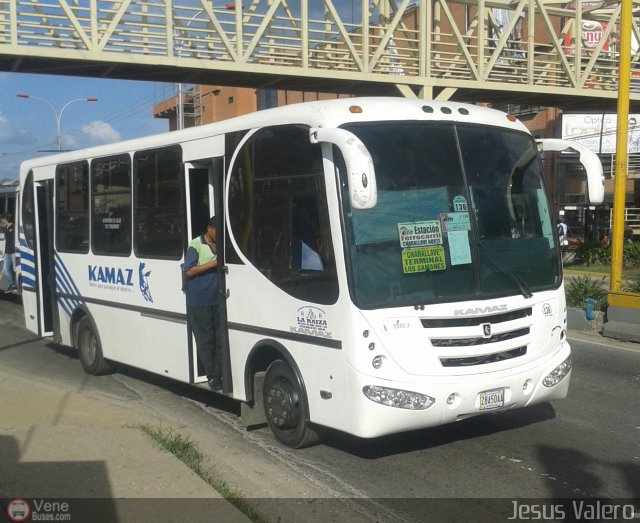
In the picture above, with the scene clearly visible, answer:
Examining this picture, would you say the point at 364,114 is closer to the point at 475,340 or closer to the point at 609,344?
the point at 475,340

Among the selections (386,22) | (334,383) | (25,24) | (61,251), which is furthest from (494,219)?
(386,22)

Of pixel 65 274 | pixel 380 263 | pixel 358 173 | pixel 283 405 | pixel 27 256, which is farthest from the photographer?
pixel 27 256

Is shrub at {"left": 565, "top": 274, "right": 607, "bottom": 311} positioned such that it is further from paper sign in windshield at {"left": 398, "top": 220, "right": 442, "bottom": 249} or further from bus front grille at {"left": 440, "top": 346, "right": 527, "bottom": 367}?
paper sign in windshield at {"left": 398, "top": 220, "right": 442, "bottom": 249}

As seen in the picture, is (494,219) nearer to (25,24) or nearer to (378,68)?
(25,24)

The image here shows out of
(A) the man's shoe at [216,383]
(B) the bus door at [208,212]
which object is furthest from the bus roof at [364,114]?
(A) the man's shoe at [216,383]

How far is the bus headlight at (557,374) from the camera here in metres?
6.74

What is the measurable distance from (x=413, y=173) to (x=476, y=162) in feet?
2.18

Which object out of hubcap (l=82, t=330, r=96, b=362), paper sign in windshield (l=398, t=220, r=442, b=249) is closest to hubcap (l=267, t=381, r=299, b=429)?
paper sign in windshield (l=398, t=220, r=442, b=249)

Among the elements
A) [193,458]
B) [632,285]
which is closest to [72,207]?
[193,458]

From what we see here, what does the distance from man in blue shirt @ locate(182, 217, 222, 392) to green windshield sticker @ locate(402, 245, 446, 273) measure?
89.8 inches

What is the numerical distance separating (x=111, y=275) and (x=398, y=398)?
4970 mm

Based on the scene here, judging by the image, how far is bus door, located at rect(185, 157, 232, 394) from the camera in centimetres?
769

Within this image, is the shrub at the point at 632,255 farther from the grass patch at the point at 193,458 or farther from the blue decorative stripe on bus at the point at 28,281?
the grass patch at the point at 193,458

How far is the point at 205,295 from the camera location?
794 centimetres
